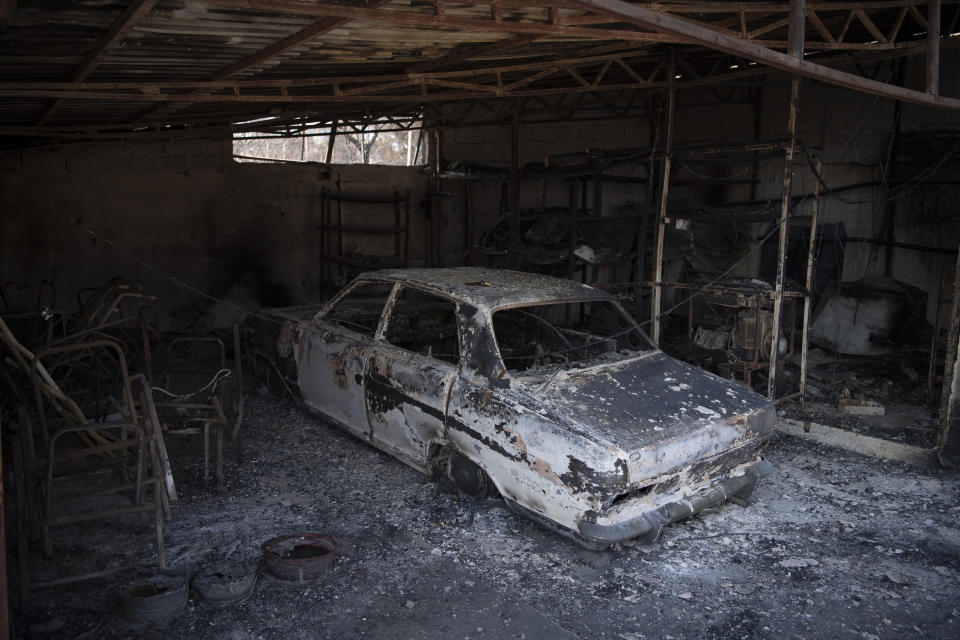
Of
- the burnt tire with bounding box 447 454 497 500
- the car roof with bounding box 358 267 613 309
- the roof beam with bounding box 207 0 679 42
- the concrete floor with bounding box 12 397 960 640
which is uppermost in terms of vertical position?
the roof beam with bounding box 207 0 679 42

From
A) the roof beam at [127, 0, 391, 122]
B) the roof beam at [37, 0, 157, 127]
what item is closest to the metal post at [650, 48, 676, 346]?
the roof beam at [127, 0, 391, 122]

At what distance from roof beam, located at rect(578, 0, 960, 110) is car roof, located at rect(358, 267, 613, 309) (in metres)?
1.97

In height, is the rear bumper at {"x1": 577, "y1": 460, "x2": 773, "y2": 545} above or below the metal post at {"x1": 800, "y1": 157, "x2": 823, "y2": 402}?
below

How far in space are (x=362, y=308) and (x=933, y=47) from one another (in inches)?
194

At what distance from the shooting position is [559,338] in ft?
18.4

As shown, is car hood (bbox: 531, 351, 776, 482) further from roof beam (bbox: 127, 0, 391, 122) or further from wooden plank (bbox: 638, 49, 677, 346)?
roof beam (bbox: 127, 0, 391, 122)

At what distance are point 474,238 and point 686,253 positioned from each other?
4.07 m

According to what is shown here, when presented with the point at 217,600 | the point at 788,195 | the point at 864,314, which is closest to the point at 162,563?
the point at 217,600

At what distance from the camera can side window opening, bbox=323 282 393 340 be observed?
5.94 m

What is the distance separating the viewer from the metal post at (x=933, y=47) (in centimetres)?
477

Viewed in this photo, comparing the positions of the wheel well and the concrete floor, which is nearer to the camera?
the concrete floor

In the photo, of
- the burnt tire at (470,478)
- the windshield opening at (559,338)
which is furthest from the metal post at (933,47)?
the burnt tire at (470,478)

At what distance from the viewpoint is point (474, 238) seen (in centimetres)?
1205

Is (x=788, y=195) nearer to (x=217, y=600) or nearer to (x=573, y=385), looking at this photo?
(x=573, y=385)
